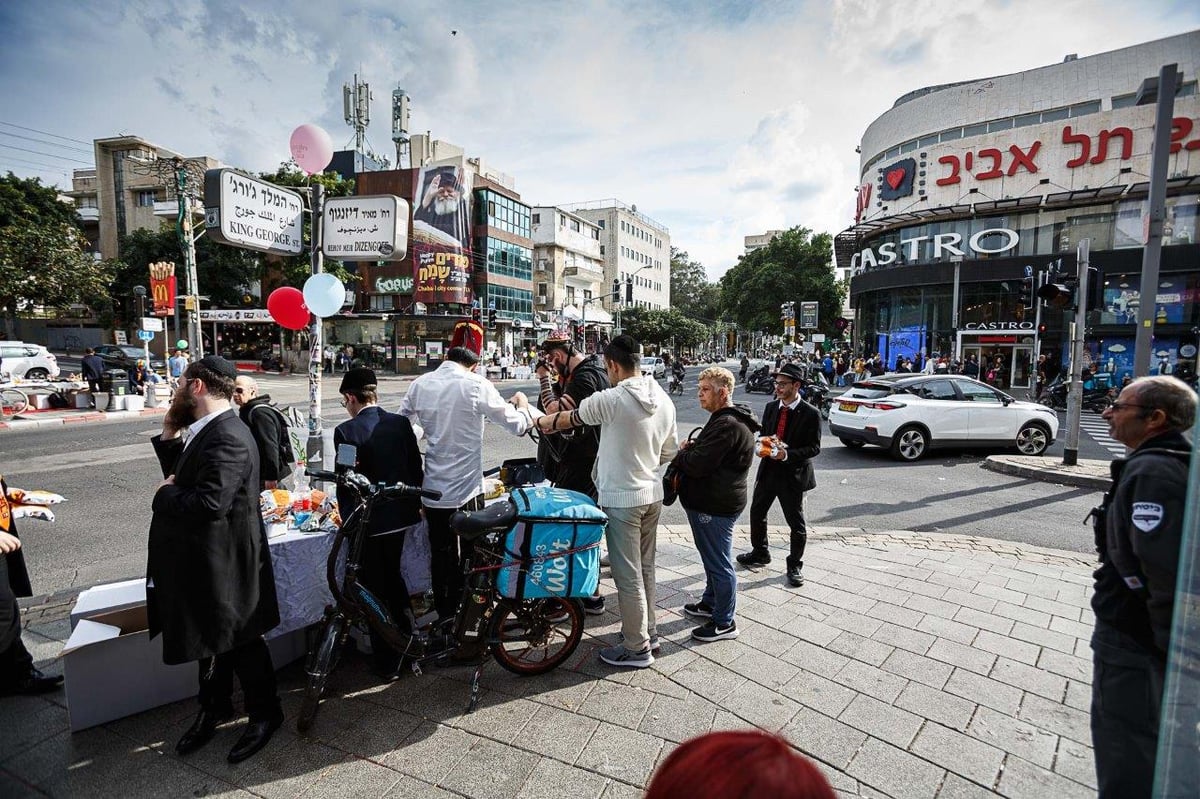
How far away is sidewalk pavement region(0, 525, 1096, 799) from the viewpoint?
102 inches

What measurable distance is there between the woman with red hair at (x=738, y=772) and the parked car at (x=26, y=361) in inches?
1197

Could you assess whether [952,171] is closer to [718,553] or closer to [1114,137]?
[1114,137]

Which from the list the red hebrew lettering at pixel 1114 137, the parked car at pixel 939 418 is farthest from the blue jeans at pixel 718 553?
the red hebrew lettering at pixel 1114 137

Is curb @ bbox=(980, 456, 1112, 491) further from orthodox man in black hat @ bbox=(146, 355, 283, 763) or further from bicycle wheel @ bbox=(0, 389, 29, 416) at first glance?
bicycle wheel @ bbox=(0, 389, 29, 416)

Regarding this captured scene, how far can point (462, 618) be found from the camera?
3.22m

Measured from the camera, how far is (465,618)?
10.6 ft

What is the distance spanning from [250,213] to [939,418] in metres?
10.9

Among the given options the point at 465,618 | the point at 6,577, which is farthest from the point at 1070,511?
the point at 6,577

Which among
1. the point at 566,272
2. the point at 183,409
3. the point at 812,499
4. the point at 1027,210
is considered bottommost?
the point at 812,499

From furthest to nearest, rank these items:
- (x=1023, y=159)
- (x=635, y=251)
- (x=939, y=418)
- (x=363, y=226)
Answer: (x=635, y=251), (x=1023, y=159), (x=939, y=418), (x=363, y=226)

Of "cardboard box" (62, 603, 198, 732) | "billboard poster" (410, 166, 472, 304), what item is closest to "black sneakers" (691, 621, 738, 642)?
"cardboard box" (62, 603, 198, 732)

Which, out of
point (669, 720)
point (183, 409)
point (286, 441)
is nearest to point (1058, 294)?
point (669, 720)

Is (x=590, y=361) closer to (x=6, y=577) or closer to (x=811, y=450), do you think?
(x=811, y=450)

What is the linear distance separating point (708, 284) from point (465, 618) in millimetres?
95101
